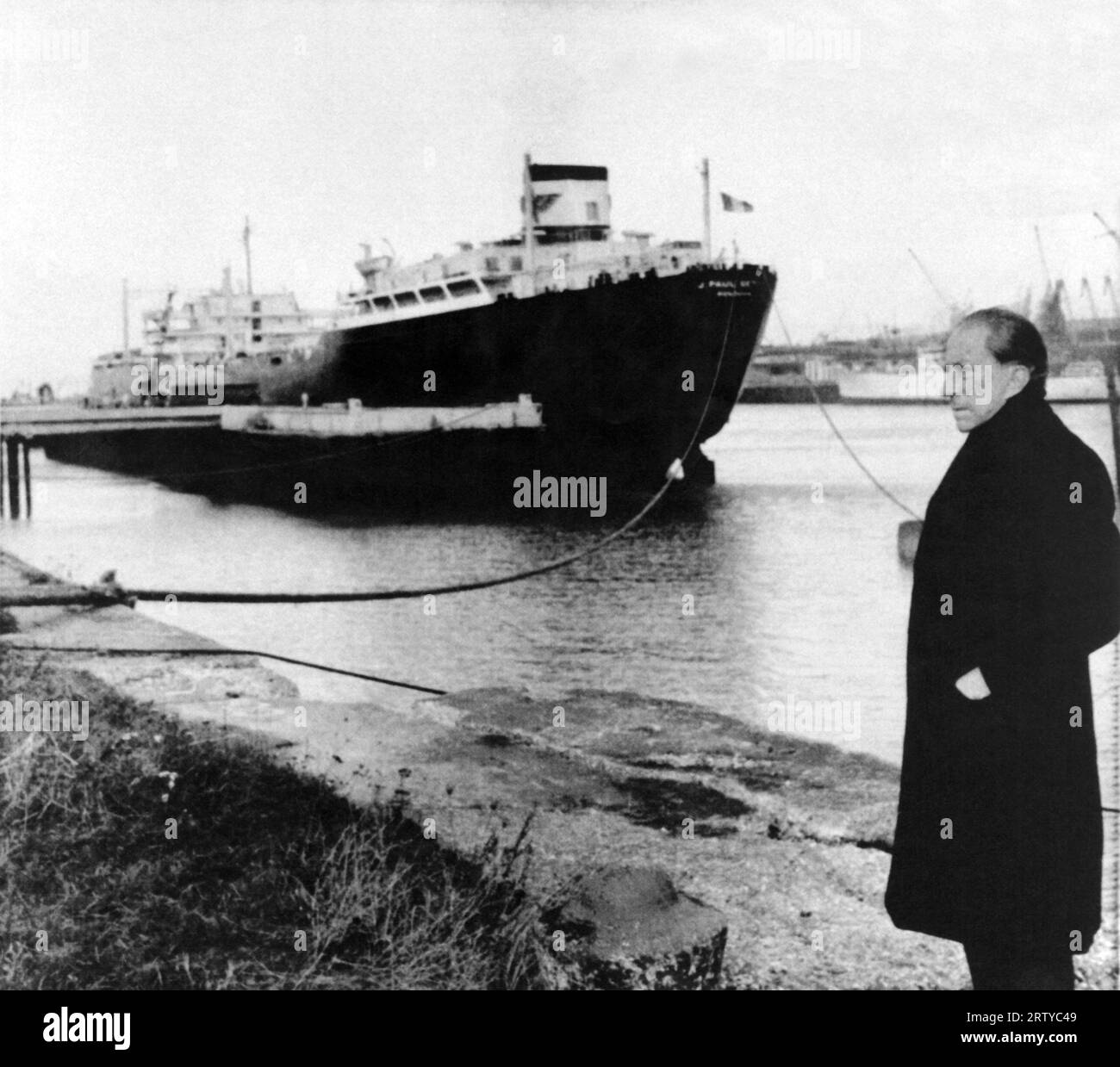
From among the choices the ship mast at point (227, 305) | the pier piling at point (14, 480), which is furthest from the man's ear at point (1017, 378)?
the pier piling at point (14, 480)

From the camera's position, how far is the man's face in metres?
2.99

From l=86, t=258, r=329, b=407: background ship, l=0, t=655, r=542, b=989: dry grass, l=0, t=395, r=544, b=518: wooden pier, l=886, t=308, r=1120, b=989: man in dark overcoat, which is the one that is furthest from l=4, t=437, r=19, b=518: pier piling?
l=886, t=308, r=1120, b=989: man in dark overcoat

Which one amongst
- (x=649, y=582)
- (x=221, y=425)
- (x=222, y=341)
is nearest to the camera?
(x=649, y=582)

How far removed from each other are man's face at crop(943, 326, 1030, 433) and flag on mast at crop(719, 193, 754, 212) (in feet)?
5.21

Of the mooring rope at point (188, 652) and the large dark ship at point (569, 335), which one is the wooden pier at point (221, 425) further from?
the mooring rope at point (188, 652)

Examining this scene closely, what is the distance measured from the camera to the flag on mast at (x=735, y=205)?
446 centimetres

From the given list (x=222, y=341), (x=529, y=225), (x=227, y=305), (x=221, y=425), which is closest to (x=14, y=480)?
(x=221, y=425)

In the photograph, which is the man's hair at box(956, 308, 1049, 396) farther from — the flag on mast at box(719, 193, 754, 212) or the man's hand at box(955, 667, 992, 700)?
the flag on mast at box(719, 193, 754, 212)

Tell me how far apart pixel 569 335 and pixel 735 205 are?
160 centimetres

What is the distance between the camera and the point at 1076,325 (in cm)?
391

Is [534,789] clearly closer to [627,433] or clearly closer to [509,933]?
[509,933]

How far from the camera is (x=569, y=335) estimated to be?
5891mm

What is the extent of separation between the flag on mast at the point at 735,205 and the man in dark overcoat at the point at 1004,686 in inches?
63.5

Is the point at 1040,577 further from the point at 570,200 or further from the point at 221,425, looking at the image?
the point at 221,425
